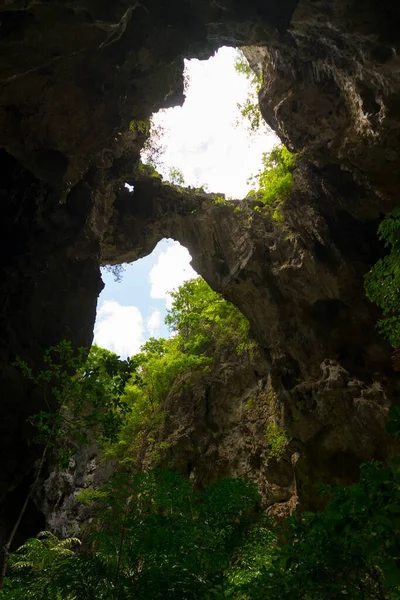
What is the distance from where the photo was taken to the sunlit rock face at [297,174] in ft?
29.5

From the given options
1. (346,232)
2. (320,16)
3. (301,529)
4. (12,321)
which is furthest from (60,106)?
(301,529)

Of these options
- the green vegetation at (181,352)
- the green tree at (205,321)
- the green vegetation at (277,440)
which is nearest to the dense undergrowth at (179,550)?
the green vegetation at (277,440)

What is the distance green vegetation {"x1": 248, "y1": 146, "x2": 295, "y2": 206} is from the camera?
1582cm

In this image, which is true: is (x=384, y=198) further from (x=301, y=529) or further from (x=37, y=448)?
(x=37, y=448)

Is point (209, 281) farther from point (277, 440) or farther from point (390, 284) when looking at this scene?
point (390, 284)

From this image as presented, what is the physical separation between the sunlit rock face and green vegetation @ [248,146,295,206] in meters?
0.90

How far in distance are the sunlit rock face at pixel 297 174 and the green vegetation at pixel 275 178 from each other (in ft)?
2.96

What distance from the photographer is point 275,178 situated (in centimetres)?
1648

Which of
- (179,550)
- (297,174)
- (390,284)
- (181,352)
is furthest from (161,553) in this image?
(181,352)

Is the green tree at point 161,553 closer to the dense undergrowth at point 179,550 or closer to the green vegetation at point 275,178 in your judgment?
the dense undergrowth at point 179,550

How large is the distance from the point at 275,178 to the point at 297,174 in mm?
1850

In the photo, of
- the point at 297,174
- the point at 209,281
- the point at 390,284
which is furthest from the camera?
the point at 209,281

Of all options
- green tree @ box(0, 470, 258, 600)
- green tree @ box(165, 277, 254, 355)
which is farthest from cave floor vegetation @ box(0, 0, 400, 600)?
green tree @ box(165, 277, 254, 355)

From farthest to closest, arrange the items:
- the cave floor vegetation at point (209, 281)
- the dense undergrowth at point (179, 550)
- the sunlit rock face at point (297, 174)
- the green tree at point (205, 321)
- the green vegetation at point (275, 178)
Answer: the green tree at point (205, 321) → the green vegetation at point (275, 178) → the sunlit rock face at point (297, 174) → the cave floor vegetation at point (209, 281) → the dense undergrowth at point (179, 550)
